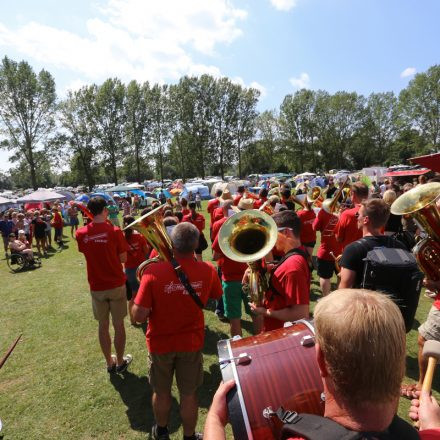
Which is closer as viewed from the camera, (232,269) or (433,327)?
(433,327)

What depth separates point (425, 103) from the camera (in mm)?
50406

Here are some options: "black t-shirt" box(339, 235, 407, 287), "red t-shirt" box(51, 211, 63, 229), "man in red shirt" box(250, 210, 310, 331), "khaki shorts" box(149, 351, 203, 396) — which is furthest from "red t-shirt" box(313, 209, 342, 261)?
"red t-shirt" box(51, 211, 63, 229)

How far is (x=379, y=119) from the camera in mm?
63344

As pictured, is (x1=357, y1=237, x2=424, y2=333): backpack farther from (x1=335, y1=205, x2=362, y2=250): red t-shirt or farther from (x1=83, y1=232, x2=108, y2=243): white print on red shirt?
(x1=83, y1=232, x2=108, y2=243): white print on red shirt

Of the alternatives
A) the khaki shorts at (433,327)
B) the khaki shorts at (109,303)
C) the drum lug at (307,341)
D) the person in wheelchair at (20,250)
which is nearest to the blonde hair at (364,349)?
the drum lug at (307,341)

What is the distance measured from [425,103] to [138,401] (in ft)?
200

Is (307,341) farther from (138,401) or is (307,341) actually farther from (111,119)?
(111,119)

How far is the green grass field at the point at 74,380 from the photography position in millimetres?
3629

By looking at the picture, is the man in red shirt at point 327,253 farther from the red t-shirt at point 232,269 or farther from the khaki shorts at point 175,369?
the khaki shorts at point 175,369

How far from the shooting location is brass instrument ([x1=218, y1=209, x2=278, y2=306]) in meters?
2.95

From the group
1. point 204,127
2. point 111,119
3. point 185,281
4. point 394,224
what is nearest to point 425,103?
point 204,127

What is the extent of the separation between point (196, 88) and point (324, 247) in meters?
50.3

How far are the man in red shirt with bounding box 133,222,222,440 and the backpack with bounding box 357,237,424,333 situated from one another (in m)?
1.53

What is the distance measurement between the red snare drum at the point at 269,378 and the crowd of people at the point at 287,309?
93 mm
